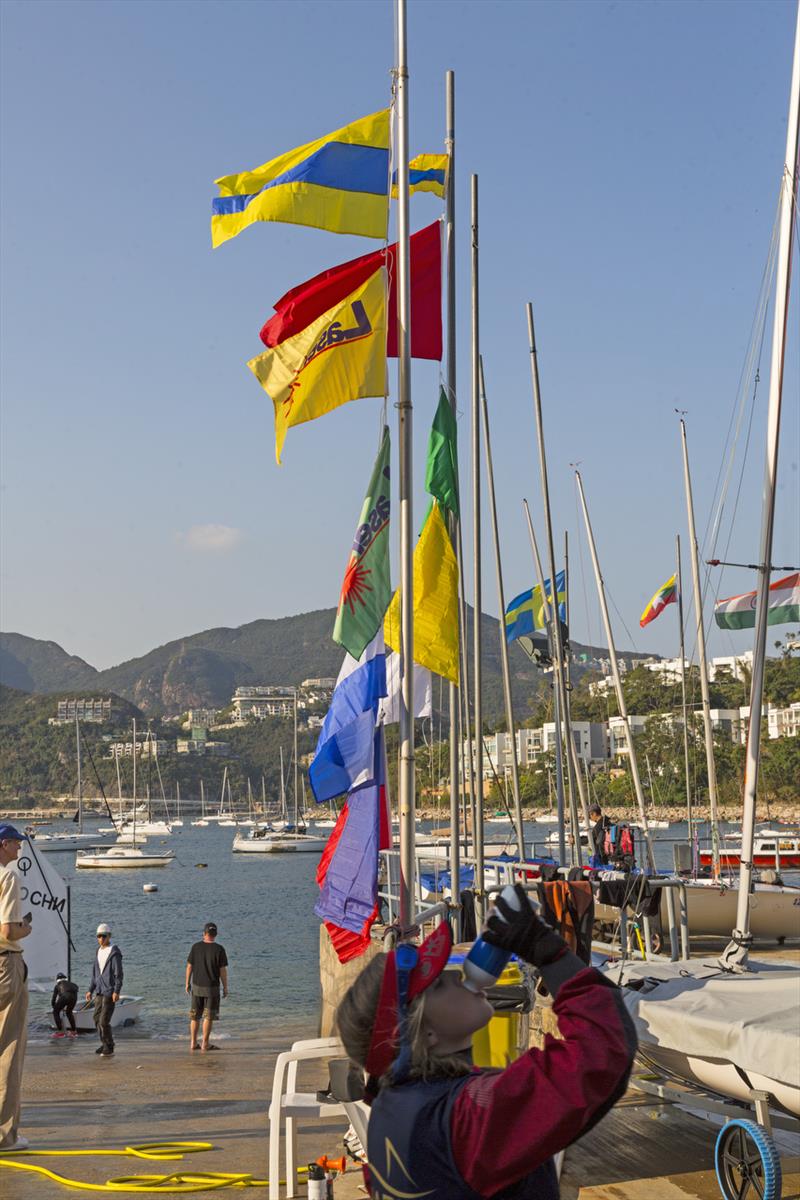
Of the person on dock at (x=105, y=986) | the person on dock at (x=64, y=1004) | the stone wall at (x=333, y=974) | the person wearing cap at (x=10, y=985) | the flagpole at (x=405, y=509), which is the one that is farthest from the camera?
the person on dock at (x=64, y=1004)

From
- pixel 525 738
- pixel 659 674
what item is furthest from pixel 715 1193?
pixel 525 738

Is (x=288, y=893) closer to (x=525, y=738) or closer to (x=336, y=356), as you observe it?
(x=336, y=356)

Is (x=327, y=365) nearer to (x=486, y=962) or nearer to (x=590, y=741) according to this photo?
(x=486, y=962)

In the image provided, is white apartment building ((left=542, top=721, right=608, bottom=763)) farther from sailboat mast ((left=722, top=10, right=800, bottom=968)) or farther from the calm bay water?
sailboat mast ((left=722, top=10, right=800, bottom=968))

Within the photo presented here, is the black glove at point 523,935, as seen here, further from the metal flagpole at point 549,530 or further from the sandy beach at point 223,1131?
the metal flagpole at point 549,530

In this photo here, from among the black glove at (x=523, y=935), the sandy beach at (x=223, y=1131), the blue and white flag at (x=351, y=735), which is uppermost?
the blue and white flag at (x=351, y=735)

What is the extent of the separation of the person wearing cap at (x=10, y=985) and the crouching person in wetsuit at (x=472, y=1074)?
236 inches

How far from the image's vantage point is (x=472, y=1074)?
9.41 ft

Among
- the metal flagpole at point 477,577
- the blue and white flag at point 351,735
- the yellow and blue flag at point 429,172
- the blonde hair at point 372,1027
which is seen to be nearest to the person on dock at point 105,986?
the metal flagpole at point 477,577

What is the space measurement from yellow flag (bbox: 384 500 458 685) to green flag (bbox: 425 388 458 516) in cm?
43

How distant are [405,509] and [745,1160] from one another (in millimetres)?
5427

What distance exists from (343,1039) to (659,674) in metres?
150

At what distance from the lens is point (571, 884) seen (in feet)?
29.8

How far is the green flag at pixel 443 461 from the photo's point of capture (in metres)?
12.4
